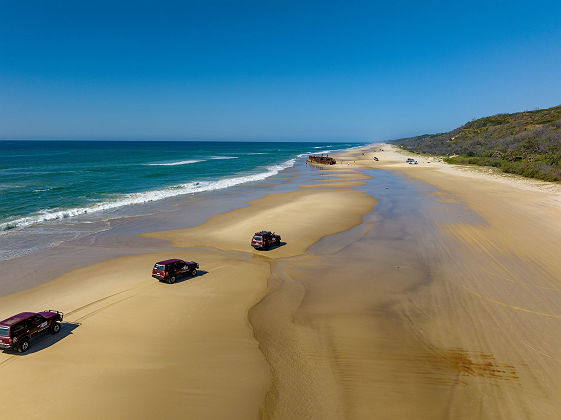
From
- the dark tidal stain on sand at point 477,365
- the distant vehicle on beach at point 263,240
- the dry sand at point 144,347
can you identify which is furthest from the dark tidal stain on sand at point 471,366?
the distant vehicle on beach at point 263,240

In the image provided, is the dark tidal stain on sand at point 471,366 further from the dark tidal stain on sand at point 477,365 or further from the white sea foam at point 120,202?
the white sea foam at point 120,202

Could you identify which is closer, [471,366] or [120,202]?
[471,366]

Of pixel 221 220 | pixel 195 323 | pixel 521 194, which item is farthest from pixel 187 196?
pixel 521 194

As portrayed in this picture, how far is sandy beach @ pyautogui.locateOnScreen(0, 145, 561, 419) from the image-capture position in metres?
10.6

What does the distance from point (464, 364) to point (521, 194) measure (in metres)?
44.0

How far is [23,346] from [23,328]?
810 mm

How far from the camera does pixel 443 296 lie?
17.8m

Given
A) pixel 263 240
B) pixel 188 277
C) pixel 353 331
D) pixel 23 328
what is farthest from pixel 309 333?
pixel 23 328

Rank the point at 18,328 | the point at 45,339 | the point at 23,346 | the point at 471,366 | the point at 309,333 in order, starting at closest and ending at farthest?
the point at 471,366 → the point at 18,328 → the point at 23,346 → the point at 45,339 → the point at 309,333

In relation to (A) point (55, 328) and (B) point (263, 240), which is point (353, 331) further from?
(A) point (55, 328)

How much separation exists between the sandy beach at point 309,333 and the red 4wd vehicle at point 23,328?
1.80 ft

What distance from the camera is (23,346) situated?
13078 mm

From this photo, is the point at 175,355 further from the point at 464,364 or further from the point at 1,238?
the point at 1,238

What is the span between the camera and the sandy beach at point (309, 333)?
10641 mm
